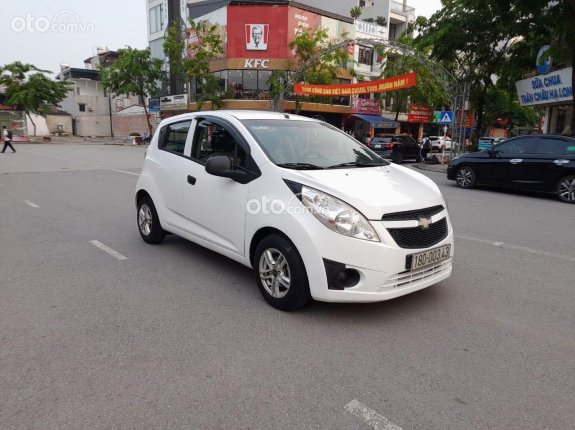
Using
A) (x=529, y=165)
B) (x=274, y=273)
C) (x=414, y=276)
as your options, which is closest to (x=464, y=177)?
(x=529, y=165)

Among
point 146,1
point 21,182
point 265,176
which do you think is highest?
point 146,1

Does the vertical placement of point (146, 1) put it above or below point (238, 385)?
above

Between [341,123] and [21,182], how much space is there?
30.1m

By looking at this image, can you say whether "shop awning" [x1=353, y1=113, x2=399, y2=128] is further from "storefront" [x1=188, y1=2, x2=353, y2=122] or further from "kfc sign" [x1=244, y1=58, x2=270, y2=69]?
"kfc sign" [x1=244, y1=58, x2=270, y2=69]

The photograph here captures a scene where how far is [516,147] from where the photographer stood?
11008 mm

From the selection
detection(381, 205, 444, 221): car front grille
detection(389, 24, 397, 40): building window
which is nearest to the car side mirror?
detection(381, 205, 444, 221): car front grille

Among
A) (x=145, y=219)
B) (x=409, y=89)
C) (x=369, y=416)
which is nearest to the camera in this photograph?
(x=369, y=416)

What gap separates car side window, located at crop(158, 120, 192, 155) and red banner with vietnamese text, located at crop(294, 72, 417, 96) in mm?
17156

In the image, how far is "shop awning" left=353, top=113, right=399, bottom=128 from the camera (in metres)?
38.3

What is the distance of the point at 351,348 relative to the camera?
3236 millimetres

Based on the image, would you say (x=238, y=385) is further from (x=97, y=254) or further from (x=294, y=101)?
(x=294, y=101)

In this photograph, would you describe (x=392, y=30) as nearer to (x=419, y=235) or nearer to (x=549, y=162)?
(x=549, y=162)

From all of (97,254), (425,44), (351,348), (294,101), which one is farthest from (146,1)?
(351,348)

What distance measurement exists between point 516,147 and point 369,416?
10.3 m
